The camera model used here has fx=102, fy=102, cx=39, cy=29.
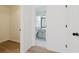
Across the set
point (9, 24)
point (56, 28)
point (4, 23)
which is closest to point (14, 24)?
point (9, 24)

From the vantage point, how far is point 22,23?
3.35 meters

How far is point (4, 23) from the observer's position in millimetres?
5605

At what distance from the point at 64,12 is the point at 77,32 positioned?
0.84 metres

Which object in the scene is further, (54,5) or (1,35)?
(1,35)

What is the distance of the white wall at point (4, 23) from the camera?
551 cm

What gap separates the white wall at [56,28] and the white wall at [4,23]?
2732mm

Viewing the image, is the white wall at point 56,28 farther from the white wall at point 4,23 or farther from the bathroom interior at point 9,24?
the white wall at point 4,23

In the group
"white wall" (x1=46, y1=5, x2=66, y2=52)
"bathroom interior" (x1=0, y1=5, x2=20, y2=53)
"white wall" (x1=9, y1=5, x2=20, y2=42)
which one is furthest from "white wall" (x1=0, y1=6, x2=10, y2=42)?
"white wall" (x1=46, y1=5, x2=66, y2=52)

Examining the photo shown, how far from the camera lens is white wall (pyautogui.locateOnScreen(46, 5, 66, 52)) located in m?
3.67

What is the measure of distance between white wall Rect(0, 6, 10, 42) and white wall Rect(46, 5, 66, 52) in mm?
2732

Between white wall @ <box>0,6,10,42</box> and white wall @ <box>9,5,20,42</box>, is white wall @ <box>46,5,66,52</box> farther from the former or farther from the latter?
white wall @ <box>0,6,10,42</box>

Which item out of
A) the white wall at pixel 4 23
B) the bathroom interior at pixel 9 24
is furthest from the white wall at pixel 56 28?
the white wall at pixel 4 23

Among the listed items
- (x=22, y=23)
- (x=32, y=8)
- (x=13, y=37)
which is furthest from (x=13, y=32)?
(x=22, y=23)

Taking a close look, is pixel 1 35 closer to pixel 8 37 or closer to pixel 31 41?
pixel 8 37
